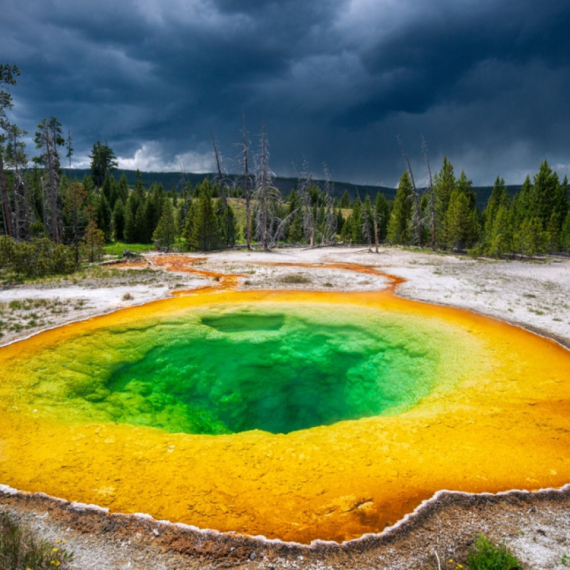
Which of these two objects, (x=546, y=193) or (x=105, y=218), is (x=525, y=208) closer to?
(x=546, y=193)

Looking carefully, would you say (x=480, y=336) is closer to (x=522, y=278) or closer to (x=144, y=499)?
(x=144, y=499)

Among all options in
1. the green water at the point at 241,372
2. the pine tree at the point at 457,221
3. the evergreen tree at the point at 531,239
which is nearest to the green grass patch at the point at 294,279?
the green water at the point at 241,372

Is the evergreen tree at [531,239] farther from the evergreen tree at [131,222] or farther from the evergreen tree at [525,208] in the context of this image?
the evergreen tree at [131,222]

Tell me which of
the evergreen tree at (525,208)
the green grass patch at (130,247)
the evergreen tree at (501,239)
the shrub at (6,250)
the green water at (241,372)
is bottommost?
the green water at (241,372)

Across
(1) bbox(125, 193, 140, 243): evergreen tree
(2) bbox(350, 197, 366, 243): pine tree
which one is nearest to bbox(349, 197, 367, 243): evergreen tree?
(2) bbox(350, 197, 366, 243): pine tree

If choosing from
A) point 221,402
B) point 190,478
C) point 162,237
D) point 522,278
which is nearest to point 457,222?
point 522,278

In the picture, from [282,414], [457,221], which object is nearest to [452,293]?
[282,414]

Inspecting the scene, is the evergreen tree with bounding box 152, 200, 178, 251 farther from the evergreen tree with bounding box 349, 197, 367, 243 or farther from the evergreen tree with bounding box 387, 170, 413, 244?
the evergreen tree with bounding box 387, 170, 413, 244
